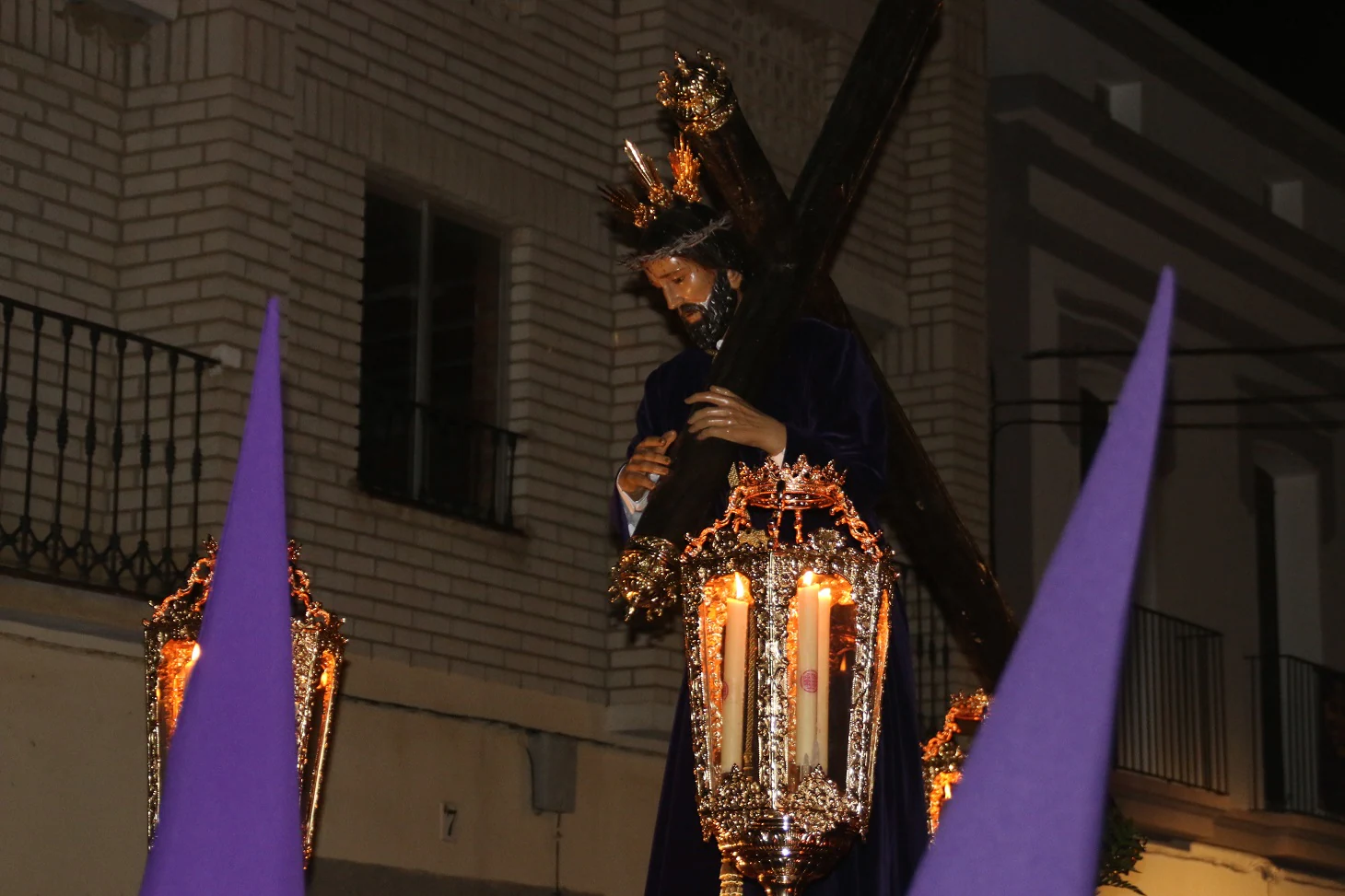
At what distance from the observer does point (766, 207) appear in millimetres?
5305

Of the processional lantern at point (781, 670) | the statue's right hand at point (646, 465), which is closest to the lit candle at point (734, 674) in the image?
the processional lantern at point (781, 670)

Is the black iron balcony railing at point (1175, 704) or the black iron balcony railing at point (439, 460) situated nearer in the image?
the black iron balcony railing at point (439, 460)

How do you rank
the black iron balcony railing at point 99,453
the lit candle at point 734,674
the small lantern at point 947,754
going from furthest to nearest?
the black iron balcony railing at point 99,453 → the small lantern at point 947,754 → the lit candle at point 734,674

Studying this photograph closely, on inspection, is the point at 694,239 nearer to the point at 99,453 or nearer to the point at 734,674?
the point at 734,674

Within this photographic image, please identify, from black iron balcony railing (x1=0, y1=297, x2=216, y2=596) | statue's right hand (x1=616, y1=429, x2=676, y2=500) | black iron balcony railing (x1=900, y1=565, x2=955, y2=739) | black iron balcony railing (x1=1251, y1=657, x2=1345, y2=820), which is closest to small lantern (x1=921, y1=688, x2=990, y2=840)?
statue's right hand (x1=616, y1=429, x2=676, y2=500)

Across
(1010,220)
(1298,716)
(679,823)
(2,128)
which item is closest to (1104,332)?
(1010,220)

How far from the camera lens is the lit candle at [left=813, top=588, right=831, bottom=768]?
4285 millimetres

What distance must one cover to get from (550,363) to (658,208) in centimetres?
589

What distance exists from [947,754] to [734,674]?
195cm

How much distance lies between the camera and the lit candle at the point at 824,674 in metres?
4.29

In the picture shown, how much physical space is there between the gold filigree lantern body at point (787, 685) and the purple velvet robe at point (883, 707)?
0.25m

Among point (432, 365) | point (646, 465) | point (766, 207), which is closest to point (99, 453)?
point (432, 365)

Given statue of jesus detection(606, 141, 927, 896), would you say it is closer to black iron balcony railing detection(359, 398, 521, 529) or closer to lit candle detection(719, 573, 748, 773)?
lit candle detection(719, 573, 748, 773)

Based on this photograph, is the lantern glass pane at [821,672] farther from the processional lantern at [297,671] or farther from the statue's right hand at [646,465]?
the processional lantern at [297,671]
